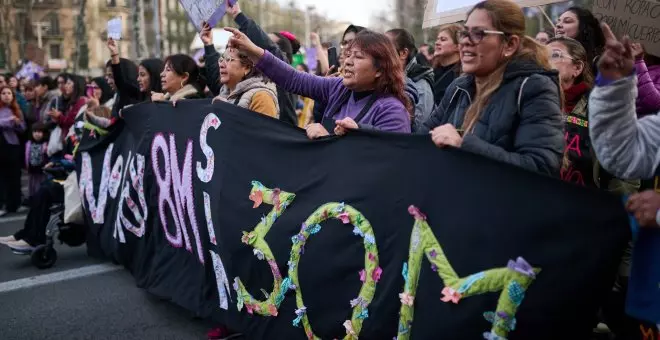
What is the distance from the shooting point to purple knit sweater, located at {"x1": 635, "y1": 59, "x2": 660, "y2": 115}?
3035 mm

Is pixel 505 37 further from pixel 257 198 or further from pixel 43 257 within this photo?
pixel 43 257

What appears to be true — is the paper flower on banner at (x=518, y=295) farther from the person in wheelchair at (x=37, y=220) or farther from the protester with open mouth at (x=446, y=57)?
the person in wheelchair at (x=37, y=220)

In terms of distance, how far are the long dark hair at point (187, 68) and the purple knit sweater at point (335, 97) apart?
1.77 m

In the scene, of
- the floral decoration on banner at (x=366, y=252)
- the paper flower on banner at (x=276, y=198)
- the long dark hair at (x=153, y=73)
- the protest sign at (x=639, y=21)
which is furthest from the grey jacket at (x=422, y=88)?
the long dark hair at (x=153, y=73)

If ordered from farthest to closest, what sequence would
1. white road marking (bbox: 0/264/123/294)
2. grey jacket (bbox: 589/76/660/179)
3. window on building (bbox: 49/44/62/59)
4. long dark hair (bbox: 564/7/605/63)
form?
window on building (bbox: 49/44/62/59) < white road marking (bbox: 0/264/123/294) < long dark hair (bbox: 564/7/605/63) < grey jacket (bbox: 589/76/660/179)

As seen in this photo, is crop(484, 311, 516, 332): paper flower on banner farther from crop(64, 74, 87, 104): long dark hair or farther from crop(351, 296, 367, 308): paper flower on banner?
crop(64, 74, 87, 104): long dark hair

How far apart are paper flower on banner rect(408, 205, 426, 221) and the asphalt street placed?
1967 millimetres

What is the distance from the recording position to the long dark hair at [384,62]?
3.41 m

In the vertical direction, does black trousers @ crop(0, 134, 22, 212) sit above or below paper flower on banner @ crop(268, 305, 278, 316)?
below

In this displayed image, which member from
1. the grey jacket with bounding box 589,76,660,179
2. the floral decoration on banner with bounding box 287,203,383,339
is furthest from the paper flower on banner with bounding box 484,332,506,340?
the grey jacket with bounding box 589,76,660,179

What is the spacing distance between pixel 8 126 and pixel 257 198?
678 cm

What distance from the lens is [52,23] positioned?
79750mm

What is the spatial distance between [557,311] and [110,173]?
13.5 feet

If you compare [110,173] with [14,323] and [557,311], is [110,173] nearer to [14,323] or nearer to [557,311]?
[14,323]
